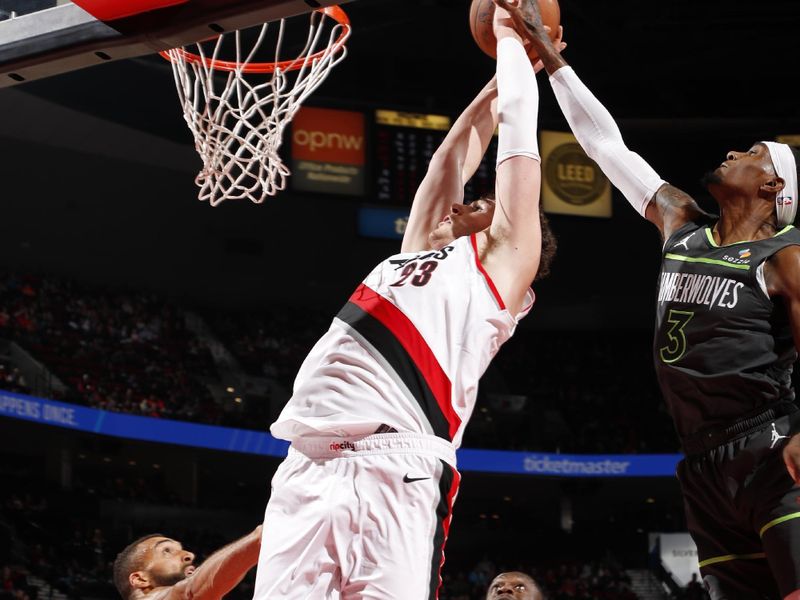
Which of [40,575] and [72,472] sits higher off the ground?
[72,472]

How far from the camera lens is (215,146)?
4746mm

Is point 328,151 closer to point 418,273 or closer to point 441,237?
point 441,237

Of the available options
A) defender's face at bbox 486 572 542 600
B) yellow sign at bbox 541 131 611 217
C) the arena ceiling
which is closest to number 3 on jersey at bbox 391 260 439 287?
defender's face at bbox 486 572 542 600

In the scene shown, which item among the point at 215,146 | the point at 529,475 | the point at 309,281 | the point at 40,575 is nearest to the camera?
the point at 215,146

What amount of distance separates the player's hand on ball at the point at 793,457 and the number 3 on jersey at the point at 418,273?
1044mm

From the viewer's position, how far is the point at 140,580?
407 centimetres

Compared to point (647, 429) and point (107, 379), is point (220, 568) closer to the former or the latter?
point (107, 379)

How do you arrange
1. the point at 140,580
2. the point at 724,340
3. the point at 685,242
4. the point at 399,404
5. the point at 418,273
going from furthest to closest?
the point at 140,580
the point at 685,242
the point at 724,340
the point at 418,273
the point at 399,404

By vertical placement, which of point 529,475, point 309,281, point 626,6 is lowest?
point 529,475

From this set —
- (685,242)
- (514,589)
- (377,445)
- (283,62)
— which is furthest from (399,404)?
(283,62)

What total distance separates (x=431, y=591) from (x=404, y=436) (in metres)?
0.36

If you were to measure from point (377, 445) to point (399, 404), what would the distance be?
12 centimetres

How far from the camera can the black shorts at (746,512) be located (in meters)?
2.86

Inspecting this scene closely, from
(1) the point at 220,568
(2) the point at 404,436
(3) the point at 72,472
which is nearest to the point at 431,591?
(2) the point at 404,436
